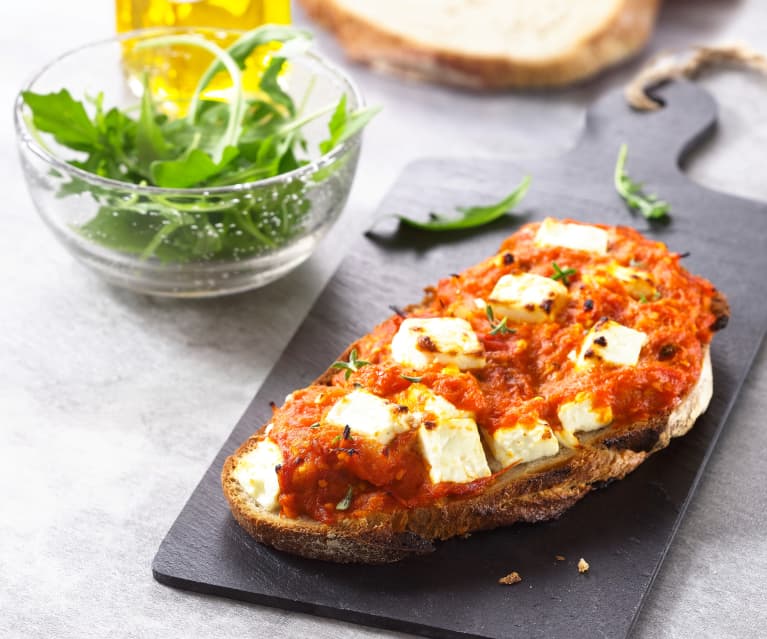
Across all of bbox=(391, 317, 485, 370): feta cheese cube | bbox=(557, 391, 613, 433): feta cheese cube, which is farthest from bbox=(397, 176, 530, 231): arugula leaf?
bbox=(557, 391, 613, 433): feta cheese cube

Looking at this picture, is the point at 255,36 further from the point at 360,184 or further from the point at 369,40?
the point at 369,40

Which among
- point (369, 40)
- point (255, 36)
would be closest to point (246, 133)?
point (255, 36)

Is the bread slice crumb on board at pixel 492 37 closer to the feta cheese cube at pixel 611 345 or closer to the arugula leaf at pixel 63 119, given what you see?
the arugula leaf at pixel 63 119

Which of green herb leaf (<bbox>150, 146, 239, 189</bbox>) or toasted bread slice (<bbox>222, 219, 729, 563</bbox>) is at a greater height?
green herb leaf (<bbox>150, 146, 239, 189</bbox>)

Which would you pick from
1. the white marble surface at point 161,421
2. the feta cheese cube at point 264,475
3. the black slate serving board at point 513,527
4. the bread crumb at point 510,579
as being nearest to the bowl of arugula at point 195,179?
the white marble surface at point 161,421

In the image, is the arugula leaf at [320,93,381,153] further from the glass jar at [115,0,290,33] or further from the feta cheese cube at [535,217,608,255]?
the glass jar at [115,0,290,33]
